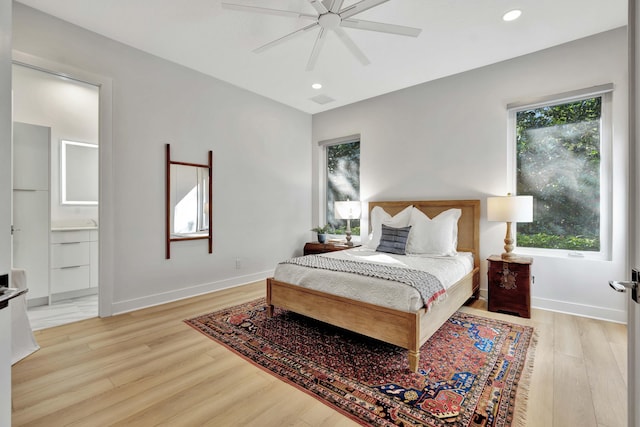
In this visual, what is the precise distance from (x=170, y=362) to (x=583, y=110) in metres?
4.56

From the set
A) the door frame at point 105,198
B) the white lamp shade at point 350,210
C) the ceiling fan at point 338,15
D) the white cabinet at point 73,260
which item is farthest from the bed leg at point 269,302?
the white cabinet at point 73,260

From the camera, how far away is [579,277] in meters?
3.06

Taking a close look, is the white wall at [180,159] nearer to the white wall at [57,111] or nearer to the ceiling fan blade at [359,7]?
the white wall at [57,111]

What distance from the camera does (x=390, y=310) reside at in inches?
84.0

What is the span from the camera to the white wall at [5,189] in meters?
0.84

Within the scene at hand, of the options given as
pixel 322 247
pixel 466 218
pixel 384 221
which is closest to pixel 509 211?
pixel 466 218

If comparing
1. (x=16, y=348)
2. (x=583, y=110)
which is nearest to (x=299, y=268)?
(x=16, y=348)

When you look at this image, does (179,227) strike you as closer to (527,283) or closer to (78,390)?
(78,390)

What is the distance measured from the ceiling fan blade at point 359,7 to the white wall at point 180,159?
2.28 m

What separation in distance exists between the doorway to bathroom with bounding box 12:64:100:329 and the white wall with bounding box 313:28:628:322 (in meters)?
3.61

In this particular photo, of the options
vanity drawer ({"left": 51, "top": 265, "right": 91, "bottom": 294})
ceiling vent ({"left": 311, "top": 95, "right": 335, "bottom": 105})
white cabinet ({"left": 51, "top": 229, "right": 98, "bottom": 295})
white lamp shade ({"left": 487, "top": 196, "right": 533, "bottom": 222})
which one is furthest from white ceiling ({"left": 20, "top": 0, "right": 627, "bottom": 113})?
vanity drawer ({"left": 51, "top": 265, "right": 91, "bottom": 294})

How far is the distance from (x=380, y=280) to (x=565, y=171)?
2.57 meters

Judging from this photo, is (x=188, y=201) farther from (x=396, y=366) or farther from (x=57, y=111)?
(x=396, y=366)

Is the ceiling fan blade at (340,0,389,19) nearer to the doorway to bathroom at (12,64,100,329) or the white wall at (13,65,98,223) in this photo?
the doorway to bathroom at (12,64,100,329)
